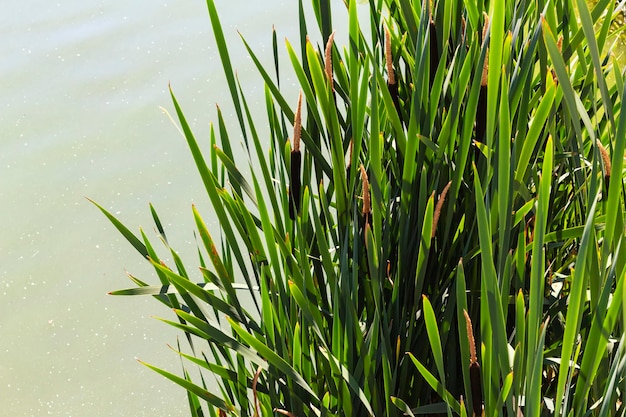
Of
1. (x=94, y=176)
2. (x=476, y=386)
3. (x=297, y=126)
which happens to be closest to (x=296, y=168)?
(x=297, y=126)

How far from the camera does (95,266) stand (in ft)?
5.38

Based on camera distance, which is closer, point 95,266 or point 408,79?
point 408,79

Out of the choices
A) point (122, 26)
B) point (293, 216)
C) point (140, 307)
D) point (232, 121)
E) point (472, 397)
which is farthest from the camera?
point (122, 26)

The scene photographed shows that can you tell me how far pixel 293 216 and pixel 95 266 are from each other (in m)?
1.18

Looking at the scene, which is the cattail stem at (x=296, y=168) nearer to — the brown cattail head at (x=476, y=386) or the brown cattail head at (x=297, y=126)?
the brown cattail head at (x=297, y=126)

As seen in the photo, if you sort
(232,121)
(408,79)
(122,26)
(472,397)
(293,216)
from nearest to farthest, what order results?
(472,397), (293,216), (408,79), (232,121), (122,26)

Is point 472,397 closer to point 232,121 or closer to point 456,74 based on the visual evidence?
point 456,74

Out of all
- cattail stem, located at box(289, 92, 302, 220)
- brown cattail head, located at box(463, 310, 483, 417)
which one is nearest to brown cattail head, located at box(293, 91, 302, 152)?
cattail stem, located at box(289, 92, 302, 220)

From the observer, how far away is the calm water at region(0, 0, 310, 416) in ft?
4.75

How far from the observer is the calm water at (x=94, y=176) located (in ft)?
4.75

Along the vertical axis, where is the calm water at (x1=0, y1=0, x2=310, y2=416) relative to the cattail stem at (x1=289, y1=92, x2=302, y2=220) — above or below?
below

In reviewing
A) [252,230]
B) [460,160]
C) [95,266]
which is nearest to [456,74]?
[460,160]

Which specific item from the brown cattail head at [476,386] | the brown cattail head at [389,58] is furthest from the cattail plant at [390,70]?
the brown cattail head at [476,386]

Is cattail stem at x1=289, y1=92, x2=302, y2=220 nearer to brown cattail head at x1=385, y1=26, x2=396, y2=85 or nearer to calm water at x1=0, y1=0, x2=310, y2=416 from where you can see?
brown cattail head at x1=385, y1=26, x2=396, y2=85
